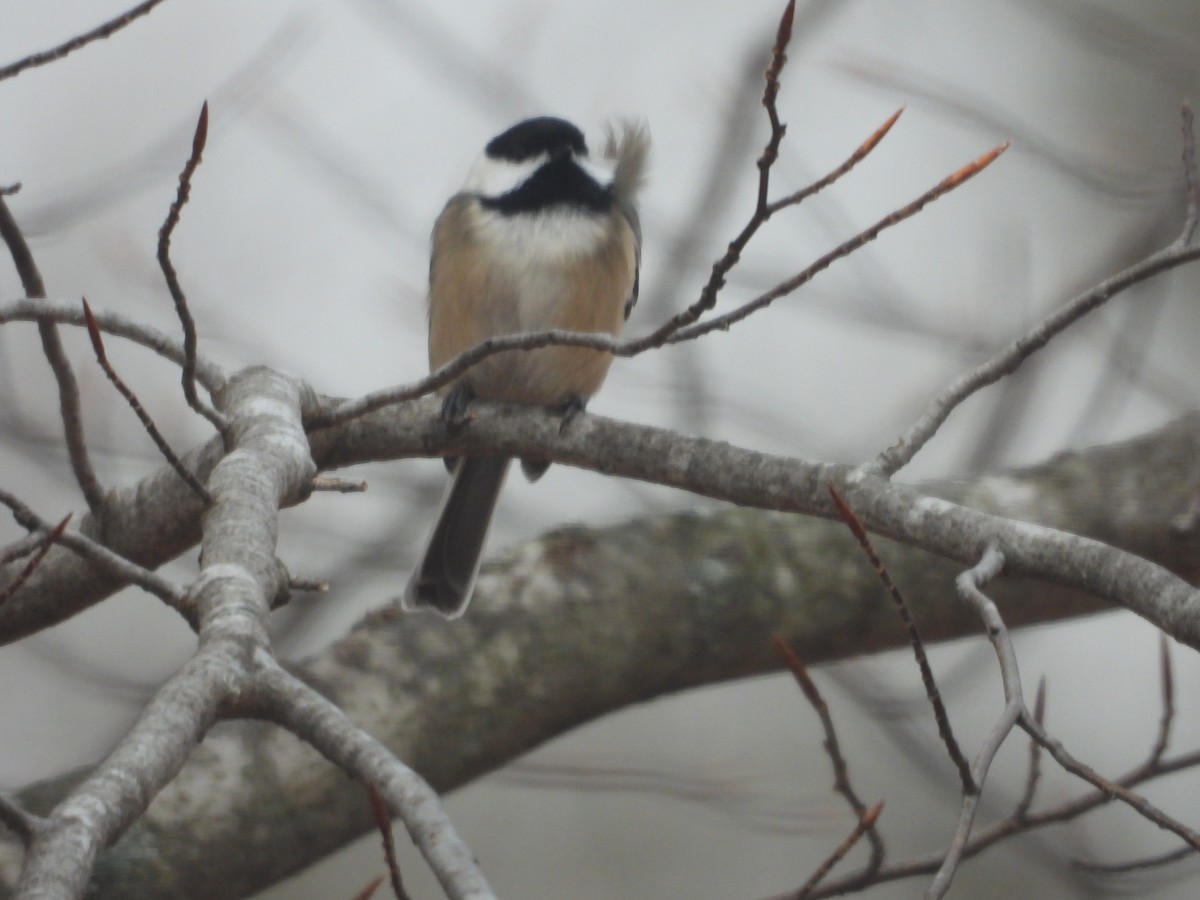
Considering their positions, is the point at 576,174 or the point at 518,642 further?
the point at 576,174

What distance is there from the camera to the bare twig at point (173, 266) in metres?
1.28

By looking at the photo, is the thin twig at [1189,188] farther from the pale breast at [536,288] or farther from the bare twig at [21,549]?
the bare twig at [21,549]

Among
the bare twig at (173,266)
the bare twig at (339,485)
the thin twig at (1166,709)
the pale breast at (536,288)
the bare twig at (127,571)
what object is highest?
the pale breast at (536,288)

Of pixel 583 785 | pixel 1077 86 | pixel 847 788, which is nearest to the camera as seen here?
pixel 847 788

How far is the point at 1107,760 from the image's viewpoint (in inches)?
200

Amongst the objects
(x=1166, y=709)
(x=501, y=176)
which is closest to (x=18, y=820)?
(x=1166, y=709)

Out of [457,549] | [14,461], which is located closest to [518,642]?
[457,549]

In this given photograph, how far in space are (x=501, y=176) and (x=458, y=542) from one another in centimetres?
84

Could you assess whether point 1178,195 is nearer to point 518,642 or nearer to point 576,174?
point 576,174

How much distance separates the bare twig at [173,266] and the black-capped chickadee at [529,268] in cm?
96

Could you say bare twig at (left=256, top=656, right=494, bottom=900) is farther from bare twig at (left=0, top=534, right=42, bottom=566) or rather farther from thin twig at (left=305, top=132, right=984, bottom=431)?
bare twig at (left=0, top=534, right=42, bottom=566)

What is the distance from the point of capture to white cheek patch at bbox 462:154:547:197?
9.28ft

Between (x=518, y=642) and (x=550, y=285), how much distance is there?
754 millimetres

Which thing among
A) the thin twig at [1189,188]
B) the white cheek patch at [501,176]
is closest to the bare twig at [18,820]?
the thin twig at [1189,188]
